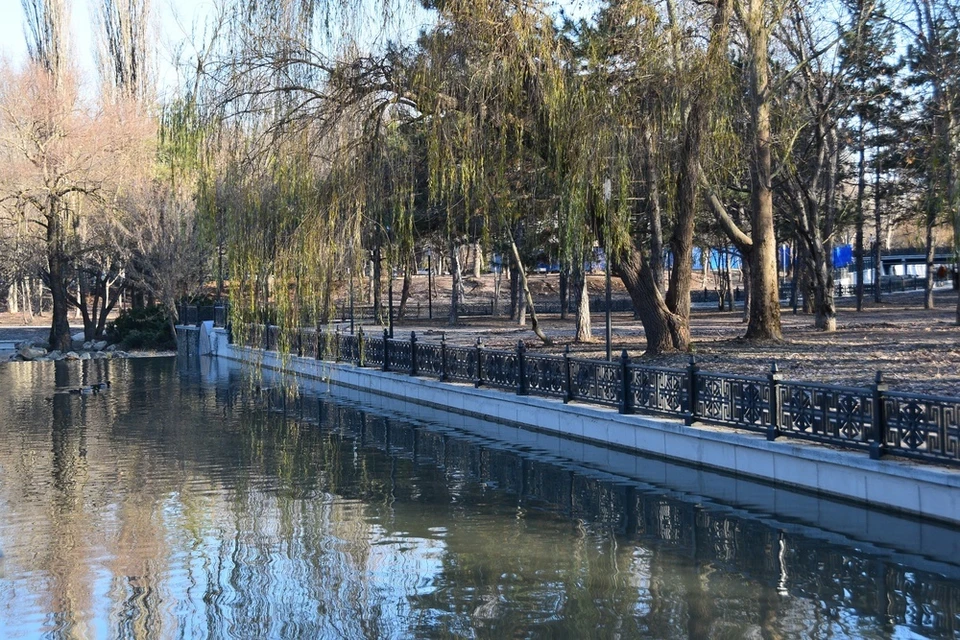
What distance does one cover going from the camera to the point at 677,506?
11750 mm

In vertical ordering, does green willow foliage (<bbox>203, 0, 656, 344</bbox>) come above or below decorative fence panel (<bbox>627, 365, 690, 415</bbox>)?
above

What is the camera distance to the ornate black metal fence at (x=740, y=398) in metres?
10.3

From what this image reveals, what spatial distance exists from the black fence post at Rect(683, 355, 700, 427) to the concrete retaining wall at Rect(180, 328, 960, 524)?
195 mm

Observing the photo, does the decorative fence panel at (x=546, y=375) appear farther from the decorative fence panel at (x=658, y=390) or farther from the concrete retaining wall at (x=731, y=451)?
the decorative fence panel at (x=658, y=390)

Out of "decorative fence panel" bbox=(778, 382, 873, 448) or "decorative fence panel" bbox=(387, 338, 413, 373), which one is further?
"decorative fence panel" bbox=(387, 338, 413, 373)

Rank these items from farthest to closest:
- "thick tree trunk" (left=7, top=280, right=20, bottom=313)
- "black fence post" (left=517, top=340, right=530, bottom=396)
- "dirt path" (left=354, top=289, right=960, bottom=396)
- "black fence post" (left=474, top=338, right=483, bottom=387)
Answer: "thick tree trunk" (left=7, top=280, right=20, bottom=313), "black fence post" (left=474, top=338, right=483, bottom=387), "black fence post" (left=517, top=340, right=530, bottom=396), "dirt path" (left=354, top=289, right=960, bottom=396)

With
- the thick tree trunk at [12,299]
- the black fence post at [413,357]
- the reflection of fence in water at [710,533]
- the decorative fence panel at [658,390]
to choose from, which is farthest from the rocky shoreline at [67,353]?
the decorative fence panel at [658,390]

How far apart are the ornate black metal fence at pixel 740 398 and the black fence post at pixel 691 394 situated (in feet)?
0.04

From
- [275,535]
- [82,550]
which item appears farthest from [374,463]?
[82,550]

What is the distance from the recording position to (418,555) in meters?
9.81

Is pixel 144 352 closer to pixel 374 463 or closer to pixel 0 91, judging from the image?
pixel 0 91

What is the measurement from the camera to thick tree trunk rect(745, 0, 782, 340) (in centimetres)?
2181

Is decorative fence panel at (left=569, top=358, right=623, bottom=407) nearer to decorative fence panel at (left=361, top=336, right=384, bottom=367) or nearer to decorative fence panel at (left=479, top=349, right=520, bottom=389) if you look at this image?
decorative fence panel at (left=479, top=349, right=520, bottom=389)

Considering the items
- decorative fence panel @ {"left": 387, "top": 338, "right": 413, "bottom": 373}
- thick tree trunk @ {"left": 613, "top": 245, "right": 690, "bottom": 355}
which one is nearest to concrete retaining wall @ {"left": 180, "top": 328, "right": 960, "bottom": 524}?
decorative fence panel @ {"left": 387, "top": 338, "right": 413, "bottom": 373}
